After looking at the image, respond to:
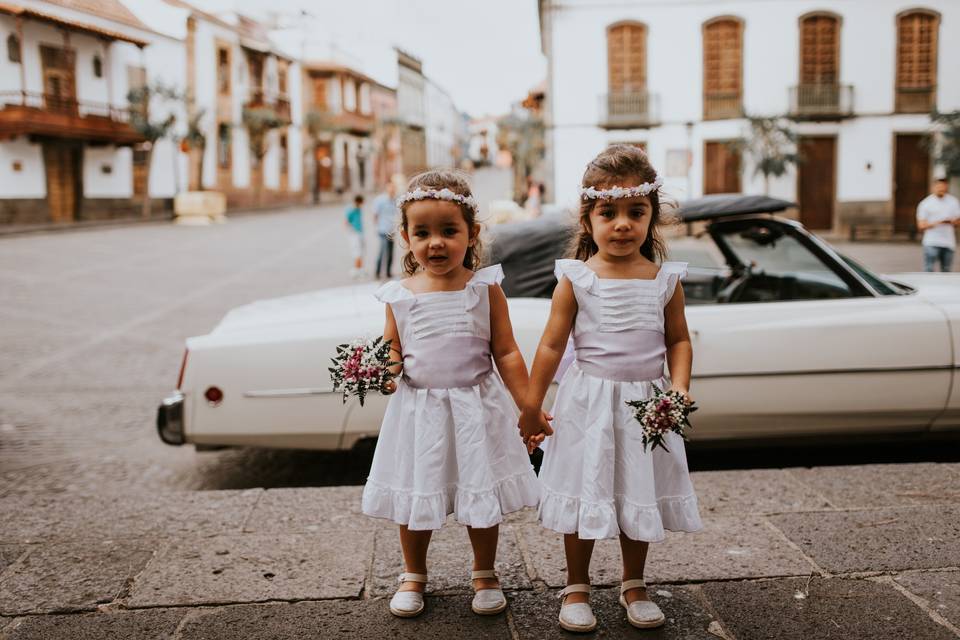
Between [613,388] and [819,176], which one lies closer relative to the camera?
[613,388]

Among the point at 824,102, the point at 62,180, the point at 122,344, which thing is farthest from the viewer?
the point at 62,180

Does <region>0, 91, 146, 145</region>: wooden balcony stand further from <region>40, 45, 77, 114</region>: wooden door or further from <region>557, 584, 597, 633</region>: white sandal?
<region>557, 584, 597, 633</region>: white sandal

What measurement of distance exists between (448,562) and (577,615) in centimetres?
63

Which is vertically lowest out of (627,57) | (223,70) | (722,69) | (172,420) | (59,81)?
(172,420)

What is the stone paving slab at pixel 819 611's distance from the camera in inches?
96.7

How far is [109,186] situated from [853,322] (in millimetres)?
30616

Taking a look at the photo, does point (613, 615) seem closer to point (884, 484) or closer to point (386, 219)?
point (884, 484)

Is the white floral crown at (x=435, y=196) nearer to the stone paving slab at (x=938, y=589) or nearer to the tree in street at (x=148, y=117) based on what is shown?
the stone paving slab at (x=938, y=589)

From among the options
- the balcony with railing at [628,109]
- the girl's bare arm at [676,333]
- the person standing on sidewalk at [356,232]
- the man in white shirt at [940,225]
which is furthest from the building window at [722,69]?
the girl's bare arm at [676,333]

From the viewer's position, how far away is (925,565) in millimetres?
2867

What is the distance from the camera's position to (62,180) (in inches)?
1139

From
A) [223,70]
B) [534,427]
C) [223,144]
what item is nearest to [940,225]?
[534,427]

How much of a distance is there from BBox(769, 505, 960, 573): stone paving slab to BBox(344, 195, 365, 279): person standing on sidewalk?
12397 mm

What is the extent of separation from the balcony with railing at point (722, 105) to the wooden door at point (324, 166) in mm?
26393
